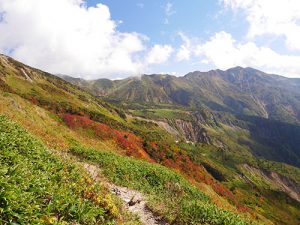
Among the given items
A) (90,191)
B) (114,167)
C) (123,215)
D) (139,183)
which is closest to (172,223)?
(123,215)

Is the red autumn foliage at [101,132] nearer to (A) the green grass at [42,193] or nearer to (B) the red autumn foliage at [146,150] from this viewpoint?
(B) the red autumn foliage at [146,150]

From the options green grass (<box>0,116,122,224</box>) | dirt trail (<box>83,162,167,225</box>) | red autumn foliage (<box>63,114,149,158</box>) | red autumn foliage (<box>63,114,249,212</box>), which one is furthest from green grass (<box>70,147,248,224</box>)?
red autumn foliage (<box>63,114,149,158</box>)

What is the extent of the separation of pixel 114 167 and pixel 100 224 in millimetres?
15238

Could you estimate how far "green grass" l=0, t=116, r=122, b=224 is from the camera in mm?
9344

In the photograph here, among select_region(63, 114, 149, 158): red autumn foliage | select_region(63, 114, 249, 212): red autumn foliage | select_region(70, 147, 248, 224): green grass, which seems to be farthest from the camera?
select_region(63, 114, 249, 212): red autumn foliage

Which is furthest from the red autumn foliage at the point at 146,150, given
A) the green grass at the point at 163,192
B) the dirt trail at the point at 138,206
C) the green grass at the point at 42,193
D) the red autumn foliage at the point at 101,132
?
the green grass at the point at 42,193

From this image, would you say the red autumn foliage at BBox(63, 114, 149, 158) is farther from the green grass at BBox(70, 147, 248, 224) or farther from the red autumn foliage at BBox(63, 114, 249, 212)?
the green grass at BBox(70, 147, 248, 224)

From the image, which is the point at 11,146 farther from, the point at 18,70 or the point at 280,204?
the point at 280,204

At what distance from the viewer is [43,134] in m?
32.4

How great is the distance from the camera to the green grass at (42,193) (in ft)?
30.7

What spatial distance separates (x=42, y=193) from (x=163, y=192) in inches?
610

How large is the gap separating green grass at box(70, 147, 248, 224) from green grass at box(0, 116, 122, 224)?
4626mm

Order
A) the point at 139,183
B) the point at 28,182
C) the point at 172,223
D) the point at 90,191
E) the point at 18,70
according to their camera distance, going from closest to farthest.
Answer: the point at 28,182, the point at 90,191, the point at 172,223, the point at 139,183, the point at 18,70

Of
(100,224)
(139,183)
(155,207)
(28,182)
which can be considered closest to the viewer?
(28,182)
